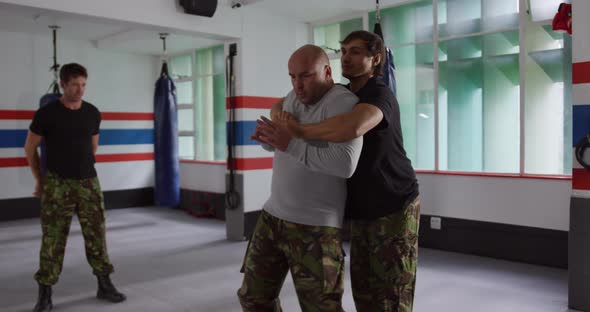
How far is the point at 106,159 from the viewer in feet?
30.0

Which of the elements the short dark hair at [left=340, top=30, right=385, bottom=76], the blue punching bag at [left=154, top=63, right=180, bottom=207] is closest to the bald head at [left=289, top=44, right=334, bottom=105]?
the short dark hair at [left=340, top=30, right=385, bottom=76]

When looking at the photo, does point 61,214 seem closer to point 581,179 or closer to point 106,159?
point 581,179

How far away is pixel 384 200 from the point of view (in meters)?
2.15

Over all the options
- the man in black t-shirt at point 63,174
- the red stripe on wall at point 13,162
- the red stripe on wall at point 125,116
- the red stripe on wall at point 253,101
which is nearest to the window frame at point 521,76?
the red stripe on wall at point 253,101

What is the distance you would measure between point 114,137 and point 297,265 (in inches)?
314

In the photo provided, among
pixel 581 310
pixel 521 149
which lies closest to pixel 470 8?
pixel 521 149

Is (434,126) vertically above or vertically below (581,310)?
above

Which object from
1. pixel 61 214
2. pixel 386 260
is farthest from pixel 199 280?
pixel 386 260

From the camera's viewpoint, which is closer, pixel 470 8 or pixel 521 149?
pixel 521 149

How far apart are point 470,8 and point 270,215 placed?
4385mm

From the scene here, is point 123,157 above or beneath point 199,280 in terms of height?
above

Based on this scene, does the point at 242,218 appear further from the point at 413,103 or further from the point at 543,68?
the point at 543,68

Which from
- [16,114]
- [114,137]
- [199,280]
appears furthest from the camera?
[114,137]

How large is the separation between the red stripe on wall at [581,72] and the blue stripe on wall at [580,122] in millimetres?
182
